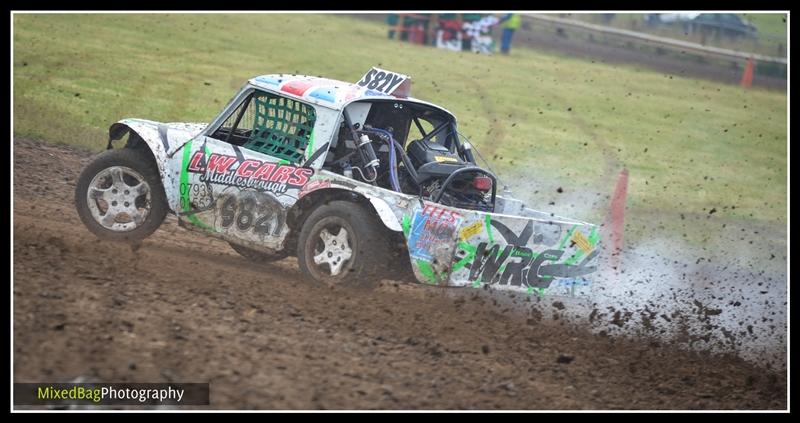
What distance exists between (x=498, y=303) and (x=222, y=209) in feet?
7.93

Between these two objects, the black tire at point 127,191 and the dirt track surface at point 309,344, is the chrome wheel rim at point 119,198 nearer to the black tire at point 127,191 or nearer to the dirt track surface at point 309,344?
the black tire at point 127,191

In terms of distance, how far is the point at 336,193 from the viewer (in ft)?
25.6

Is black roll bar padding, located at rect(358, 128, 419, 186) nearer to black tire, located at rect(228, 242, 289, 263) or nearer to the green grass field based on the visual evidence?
black tire, located at rect(228, 242, 289, 263)

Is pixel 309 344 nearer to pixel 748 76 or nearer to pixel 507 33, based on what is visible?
pixel 507 33

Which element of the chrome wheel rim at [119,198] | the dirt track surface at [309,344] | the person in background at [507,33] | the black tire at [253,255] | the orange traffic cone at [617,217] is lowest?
the orange traffic cone at [617,217]

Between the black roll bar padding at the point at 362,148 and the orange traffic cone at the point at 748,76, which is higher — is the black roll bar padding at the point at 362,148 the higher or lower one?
the higher one

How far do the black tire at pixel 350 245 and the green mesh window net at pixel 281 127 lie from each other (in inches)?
27.5

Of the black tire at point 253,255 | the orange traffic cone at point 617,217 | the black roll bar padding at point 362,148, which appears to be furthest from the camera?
the orange traffic cone at point 617,217

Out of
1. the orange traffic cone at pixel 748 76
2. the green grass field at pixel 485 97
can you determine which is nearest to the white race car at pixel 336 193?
the green grass field at pixel 485 97

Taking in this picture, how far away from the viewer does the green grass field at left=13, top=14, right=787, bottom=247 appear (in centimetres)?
1603

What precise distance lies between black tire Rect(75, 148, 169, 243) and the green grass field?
560cm

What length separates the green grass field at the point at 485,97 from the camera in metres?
16.0

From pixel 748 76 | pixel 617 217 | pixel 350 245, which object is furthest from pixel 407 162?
pixel 748 76

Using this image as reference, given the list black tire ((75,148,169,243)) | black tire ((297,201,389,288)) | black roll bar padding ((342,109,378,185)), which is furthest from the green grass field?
black tire ((297,201,389,288))
